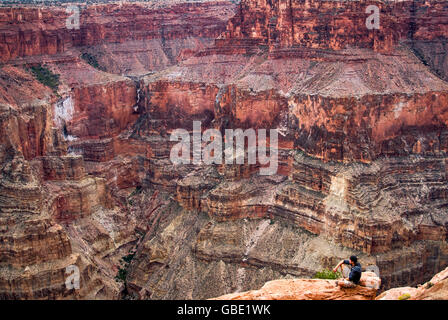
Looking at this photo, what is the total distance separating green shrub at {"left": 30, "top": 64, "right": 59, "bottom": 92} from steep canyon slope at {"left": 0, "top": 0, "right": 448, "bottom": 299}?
0.80 metres

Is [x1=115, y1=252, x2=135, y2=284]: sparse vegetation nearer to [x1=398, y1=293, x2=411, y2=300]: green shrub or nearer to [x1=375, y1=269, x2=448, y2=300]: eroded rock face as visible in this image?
[x1=375, y1=269, x2=448, y2=300]: eroded rock face

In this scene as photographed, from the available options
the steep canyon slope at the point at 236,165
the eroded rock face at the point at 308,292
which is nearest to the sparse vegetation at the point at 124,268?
the steep canyon slope at the point at 236,165

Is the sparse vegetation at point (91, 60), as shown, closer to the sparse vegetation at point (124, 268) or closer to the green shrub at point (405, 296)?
the sparse vegetation at point (124, 268)

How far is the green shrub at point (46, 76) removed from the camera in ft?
207

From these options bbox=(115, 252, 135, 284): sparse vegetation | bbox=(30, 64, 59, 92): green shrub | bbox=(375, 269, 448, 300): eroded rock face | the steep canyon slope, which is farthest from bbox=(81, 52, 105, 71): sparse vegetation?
bbox=(375, 269, 448, 300): eroded rock face

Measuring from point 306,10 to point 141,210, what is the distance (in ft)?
87.5

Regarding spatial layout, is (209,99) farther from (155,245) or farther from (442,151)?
(442,151)

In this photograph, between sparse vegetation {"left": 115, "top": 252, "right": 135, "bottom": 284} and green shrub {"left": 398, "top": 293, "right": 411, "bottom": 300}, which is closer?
green shrub {"left": 398, "top": 293, "right": 411, "bottom": 300}

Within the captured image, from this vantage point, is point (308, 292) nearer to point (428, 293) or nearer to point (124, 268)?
point (428, 293)

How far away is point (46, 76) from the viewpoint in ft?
211

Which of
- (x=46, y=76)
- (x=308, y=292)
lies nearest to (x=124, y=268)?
(x=46, y=76)

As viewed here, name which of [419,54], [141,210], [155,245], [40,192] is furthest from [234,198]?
[419,54]

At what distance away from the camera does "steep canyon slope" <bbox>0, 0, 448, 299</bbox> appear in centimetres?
4962

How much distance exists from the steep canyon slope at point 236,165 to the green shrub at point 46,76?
0.80m
